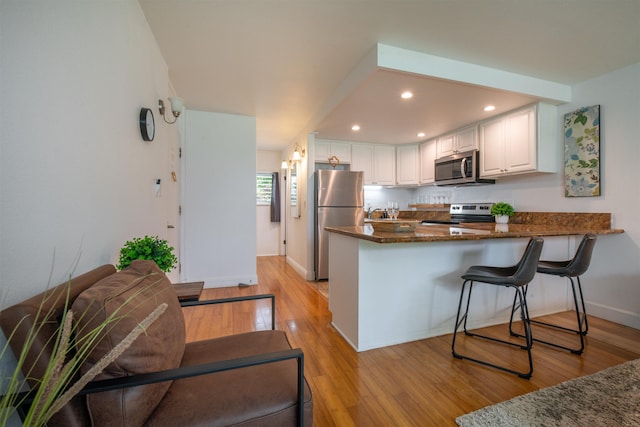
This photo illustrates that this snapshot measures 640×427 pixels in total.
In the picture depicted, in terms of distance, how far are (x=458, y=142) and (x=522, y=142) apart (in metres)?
0.96

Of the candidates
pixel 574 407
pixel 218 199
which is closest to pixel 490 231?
pixel 574 407

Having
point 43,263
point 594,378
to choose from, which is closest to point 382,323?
point 594,378

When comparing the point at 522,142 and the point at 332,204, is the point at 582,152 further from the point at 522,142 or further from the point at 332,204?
the point at 332,204

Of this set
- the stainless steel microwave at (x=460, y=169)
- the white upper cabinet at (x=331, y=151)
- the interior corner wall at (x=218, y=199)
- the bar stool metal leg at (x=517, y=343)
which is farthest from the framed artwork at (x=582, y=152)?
the interior corner wall at (x=218, y=199)

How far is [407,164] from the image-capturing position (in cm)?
487

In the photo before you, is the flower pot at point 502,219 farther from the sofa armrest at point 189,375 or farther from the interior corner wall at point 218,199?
the sofa armrest at point 189,375

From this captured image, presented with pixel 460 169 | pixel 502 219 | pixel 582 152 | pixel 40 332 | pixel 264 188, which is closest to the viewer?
pixel 40 332

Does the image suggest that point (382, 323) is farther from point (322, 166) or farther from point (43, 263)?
point (322, 166)

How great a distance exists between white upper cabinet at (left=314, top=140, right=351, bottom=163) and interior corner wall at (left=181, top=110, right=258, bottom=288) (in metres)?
1.10

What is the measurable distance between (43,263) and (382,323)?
2016 mm

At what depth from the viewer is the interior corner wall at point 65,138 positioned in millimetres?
Answer: 750

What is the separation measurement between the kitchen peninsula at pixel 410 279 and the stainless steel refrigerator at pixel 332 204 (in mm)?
1507

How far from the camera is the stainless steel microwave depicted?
3670 millimetres

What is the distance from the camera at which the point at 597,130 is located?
2.68 m
